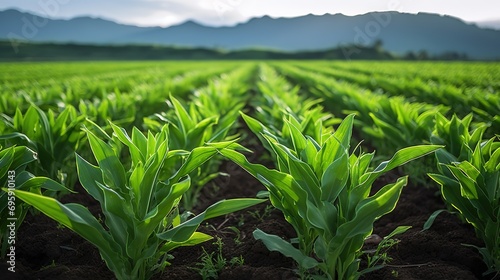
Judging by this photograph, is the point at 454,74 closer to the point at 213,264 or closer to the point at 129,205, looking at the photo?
the point at 213,264

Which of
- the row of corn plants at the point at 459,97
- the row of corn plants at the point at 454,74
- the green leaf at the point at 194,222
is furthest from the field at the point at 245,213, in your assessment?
the row of corn plants at the point at 454,74

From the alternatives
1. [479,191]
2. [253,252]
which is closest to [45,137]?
[253,252]

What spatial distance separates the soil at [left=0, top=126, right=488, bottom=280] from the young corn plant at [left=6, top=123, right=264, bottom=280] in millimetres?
323

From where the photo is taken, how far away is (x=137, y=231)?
2.08 meters

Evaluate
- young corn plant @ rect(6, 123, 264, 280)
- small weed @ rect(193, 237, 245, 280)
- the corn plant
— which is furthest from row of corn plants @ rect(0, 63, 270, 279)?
the corn plant

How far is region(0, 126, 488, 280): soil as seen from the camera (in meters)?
2.45

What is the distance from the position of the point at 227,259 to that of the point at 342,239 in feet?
2.90

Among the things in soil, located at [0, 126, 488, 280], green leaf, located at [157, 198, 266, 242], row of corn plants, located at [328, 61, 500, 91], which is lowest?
row of corn plants, located at [328, 61, 500, 91]

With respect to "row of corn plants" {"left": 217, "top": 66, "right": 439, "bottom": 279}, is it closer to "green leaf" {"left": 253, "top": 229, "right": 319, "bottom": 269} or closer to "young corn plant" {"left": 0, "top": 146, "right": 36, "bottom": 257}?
"green leaf" {"left": 253, "top": 229, "right": 319, "bottom": 269}

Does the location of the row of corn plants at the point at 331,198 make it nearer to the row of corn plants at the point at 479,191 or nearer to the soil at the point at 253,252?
the soil at the point at 253,252

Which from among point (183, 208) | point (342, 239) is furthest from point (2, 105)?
point (342, 239)

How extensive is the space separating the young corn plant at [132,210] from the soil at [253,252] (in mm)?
323

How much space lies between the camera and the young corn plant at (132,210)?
6.67 feet

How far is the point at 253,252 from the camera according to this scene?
9.00 feet
